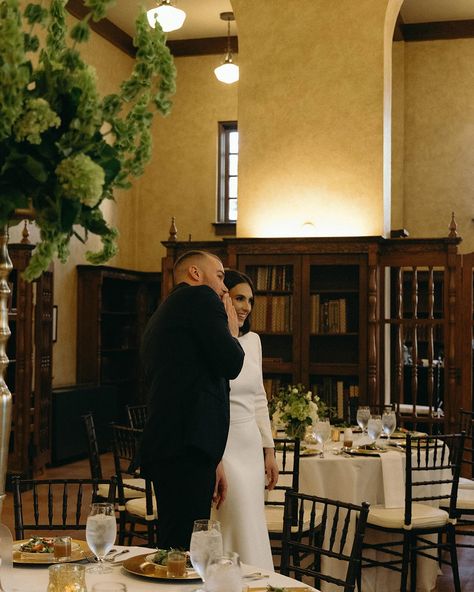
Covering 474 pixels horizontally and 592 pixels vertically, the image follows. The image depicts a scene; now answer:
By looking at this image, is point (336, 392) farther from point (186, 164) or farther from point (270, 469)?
point (186, 164)

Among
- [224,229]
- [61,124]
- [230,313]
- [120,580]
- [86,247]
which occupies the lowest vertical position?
[120,580]

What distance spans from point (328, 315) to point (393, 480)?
303cm

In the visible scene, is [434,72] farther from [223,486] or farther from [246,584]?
[246,584]

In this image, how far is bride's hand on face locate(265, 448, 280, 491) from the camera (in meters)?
4.24

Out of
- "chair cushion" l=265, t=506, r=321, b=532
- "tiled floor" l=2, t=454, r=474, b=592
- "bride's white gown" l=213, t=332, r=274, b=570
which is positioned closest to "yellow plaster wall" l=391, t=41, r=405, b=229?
"tiled floor" l=2, t=454, r=474, b=592

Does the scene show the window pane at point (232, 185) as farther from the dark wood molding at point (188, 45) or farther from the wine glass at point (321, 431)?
the wine glass at point (321, 431)

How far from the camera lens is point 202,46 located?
13.1 metres

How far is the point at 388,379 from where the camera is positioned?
28.4 ft

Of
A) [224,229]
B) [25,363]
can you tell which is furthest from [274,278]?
[224,229]

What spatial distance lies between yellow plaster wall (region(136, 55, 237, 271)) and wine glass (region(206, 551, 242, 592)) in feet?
36.0

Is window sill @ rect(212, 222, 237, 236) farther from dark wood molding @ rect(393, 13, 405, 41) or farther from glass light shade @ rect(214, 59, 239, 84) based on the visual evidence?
dark wood molding @ rect(393, 13, 405, 41)

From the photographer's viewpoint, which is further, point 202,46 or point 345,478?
point 202,46

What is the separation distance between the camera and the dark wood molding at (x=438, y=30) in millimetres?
12227

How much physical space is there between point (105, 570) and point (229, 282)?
2107 mm
